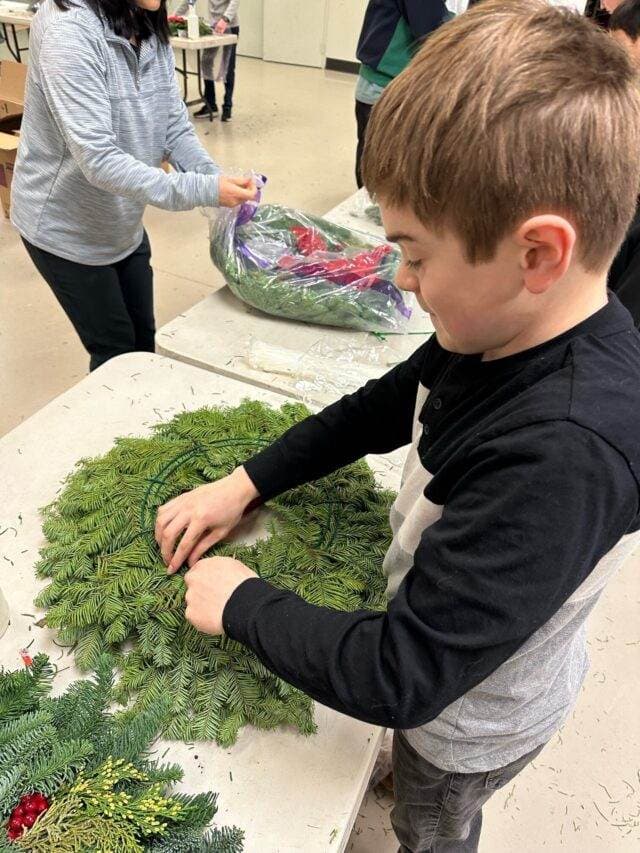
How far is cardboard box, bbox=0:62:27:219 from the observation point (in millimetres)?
3565

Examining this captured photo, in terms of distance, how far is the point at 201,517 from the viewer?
35.3 inches

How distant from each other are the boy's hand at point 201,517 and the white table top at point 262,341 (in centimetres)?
53

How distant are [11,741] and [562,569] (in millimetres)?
626

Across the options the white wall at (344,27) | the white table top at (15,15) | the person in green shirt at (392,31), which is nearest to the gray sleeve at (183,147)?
the person in green shirt at (392,31)

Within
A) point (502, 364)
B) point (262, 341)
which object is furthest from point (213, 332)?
point (502, 364)

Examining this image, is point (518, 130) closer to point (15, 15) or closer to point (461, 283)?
point (461, 283)

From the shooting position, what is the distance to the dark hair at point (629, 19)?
4.92ft

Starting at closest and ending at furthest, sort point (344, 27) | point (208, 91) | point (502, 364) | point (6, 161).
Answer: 1. point (502, 364)
2. point (6, 161)
3. point (208, 91)
4. point (344, 27)

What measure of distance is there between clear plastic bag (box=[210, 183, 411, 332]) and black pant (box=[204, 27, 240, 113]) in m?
4.12

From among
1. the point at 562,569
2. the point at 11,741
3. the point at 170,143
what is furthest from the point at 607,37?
the point at 170,143

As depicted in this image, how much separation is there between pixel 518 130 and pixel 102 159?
46.8 inches

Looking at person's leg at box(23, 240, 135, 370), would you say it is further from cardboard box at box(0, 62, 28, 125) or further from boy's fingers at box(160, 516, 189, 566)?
cardboard box at box(0, 62, 28, 125)

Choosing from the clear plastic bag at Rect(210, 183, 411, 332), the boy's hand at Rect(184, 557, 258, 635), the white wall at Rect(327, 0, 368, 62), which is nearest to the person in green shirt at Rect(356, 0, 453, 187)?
the clear plastic bag at Rect(210, 183, 411, 332)

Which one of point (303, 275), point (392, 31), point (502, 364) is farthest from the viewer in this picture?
point (392, 31)
